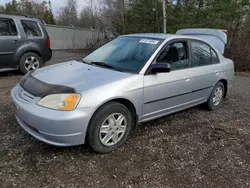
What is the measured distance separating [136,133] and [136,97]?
71 cm

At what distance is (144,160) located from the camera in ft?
8.87

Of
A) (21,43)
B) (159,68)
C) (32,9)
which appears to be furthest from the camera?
(32,9)

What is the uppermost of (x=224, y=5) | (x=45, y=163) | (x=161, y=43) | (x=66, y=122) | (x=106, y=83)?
(x=224, y=5)

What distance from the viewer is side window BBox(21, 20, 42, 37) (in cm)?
666

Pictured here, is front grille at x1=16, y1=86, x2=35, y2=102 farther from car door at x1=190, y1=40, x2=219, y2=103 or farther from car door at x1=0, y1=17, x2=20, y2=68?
car door at x1=0, y1=17, x2=20, y2=68

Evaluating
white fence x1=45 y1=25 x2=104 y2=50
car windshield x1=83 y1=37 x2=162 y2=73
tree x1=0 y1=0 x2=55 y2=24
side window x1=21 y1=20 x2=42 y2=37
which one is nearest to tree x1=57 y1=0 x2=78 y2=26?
white fence x1=45 y1=25 x2=104 y2=50

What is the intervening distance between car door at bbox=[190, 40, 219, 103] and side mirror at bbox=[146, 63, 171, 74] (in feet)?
2.98

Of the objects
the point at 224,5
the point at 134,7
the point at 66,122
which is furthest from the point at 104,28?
the point at 66,122

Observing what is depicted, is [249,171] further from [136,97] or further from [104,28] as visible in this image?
[104,28]

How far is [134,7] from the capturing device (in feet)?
37.9

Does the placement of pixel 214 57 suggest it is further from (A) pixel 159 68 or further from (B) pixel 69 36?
(B) pixel 69 36

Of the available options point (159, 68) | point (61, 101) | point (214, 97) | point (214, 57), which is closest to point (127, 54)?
point (159, 68)

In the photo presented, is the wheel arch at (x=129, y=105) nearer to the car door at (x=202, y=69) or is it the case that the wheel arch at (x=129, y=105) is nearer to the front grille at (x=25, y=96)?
the front grille at (x=25, y=96)

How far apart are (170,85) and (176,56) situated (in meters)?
0.55
